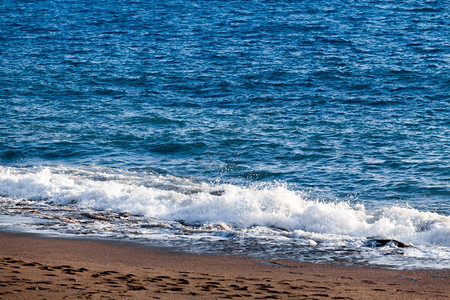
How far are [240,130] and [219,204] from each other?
20.9 ft

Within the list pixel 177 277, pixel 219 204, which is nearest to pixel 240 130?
pixel 219 204

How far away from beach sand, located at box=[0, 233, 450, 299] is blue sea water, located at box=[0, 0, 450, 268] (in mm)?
644

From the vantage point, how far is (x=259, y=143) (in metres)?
17.0

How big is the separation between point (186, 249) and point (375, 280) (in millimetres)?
3000

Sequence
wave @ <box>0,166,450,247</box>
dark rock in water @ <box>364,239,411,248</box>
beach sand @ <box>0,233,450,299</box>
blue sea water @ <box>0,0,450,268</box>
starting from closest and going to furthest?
beach sand @ <box>0,233,450,299</box> < dark rock in water @ <box>364,239,411,248</box> < wave @ <box>0,166,450,247</box> < blue sea water @ <box>0,0,450,268</box>

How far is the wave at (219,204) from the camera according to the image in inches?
423

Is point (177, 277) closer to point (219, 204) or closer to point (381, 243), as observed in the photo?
point (381, 243)

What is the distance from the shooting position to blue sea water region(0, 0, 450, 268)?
11.0 m

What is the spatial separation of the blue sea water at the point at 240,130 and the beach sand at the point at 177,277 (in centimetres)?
64

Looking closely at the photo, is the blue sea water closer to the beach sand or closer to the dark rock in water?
the dark rock in water

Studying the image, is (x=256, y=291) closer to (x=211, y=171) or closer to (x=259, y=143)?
(x=211, y=171)

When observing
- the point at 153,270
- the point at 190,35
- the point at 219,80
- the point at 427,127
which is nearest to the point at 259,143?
the point at 427,127

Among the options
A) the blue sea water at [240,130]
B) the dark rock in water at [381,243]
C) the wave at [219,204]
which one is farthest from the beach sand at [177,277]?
the wave at [219,204]

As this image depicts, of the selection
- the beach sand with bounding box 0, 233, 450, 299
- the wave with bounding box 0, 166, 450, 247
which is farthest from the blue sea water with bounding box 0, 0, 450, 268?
the beach sand with bounding box 0, 233, 450, 299
